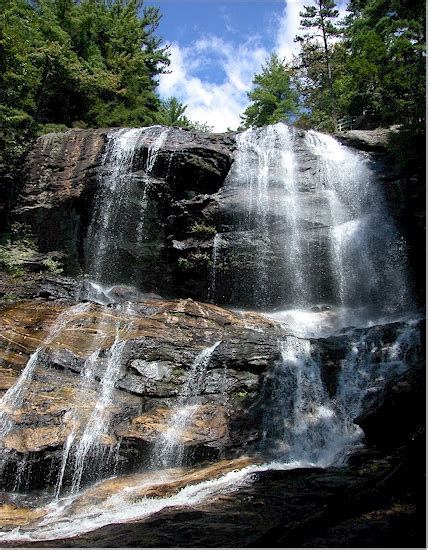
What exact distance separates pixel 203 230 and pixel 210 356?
24.0ft

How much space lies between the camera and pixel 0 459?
26.0 ft

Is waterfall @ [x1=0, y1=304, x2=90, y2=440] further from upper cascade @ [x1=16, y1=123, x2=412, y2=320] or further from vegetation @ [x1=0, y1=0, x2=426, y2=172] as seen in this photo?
vegetation @ [x1=0, y1=0, x2=426, y2=172]

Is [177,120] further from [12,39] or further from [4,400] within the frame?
[4,400]

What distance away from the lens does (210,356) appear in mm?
10586

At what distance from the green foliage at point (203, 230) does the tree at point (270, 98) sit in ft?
67.1

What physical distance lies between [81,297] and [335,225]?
9388mm

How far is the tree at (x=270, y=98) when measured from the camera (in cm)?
3528

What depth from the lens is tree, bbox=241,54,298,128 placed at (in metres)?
35.3

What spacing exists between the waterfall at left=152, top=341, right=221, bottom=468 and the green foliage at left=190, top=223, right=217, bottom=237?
681 centimetres

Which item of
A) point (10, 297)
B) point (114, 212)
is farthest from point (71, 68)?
point (10, 297)

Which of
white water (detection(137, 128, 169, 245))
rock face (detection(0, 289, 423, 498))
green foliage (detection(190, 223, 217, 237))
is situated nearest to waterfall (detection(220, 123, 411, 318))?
green foliage (detection(190, 223, 217, 237))

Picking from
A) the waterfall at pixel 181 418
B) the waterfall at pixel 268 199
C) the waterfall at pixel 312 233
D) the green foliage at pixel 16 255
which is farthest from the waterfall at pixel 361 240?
the green foliage at pixel 16 255

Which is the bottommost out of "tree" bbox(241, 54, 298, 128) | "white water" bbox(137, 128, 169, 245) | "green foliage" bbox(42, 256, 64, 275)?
"green foliage" bbox(42, 256, 64, 275)

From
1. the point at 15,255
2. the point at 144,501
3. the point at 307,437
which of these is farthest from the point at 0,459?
the point at 15,255
